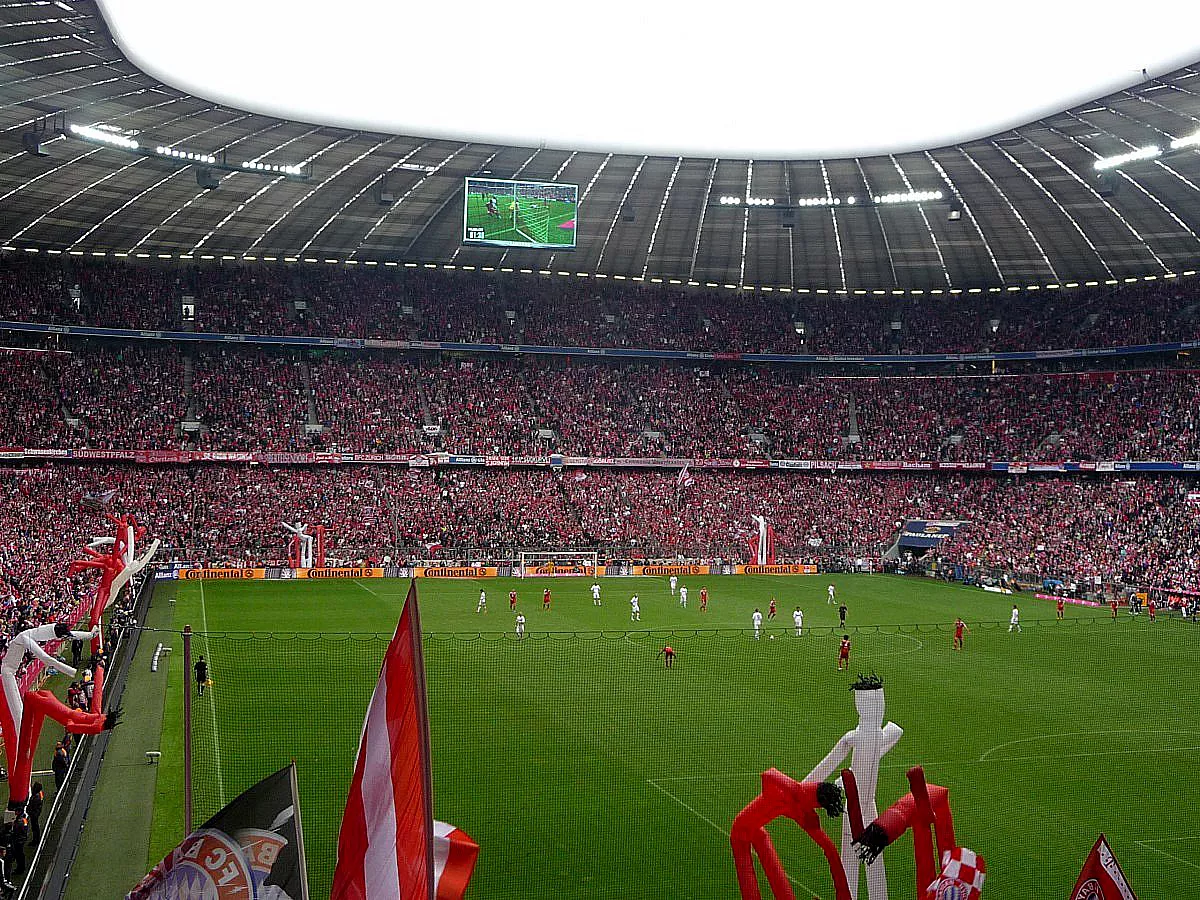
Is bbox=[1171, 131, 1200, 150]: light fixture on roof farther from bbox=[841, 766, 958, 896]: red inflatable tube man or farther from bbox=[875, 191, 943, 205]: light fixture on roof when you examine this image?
bbox=[841, 766, 958, 896]: red inflatable tube man

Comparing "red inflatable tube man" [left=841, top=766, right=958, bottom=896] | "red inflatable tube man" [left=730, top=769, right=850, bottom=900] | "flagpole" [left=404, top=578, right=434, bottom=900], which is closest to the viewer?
"flagpole" [left=404, top=578, right=434, bottom=900]

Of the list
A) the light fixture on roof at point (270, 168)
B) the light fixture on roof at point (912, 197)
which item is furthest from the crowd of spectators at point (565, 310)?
the light fixture on roof at point (912, 197)

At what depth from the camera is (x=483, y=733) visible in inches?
870

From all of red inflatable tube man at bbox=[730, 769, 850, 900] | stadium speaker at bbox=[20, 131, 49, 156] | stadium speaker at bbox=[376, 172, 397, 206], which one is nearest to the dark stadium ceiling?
stadium speaker at bbox=[376, 172, 397, 206]

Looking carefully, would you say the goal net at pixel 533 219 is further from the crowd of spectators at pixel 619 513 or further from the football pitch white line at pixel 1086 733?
the football pitch white line at pixel 1086 733

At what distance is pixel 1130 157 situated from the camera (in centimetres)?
3722

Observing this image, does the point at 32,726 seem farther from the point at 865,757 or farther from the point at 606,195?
the point at 606,195

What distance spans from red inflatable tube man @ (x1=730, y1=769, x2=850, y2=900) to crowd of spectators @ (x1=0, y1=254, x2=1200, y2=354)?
185 feet

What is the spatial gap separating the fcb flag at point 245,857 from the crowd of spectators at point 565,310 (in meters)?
58.7

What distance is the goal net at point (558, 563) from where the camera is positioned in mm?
53656

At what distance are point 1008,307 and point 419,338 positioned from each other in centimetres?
3504

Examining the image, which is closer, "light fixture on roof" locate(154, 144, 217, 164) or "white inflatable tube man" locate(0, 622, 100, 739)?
"white inflatable tube man" locate(0, 622, 100, 739)

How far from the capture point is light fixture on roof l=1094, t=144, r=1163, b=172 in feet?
119

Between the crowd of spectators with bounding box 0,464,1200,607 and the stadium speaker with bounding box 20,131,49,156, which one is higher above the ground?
the stadium speaker with bounding box 20,131,49,156
